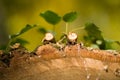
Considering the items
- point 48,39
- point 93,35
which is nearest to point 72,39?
point 48,39

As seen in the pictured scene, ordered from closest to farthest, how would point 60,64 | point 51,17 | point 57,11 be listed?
point 60,64 → point 51,17 → point 57,11

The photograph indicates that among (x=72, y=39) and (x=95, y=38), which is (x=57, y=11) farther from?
(x=72, y=39)

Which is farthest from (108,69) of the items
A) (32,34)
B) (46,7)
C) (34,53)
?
(46,7)

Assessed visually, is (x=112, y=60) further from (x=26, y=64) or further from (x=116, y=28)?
(x=116, y=28)

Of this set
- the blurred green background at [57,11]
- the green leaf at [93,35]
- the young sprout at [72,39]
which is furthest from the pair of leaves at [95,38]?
the blurred green background at [57,11]

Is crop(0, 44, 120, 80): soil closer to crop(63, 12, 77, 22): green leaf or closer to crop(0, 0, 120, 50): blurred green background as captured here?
crop(63, 12, 77, 22): green leaf

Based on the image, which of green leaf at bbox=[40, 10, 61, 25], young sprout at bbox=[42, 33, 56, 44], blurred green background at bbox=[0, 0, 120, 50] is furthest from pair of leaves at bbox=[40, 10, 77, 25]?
blurred green background at bbox=[0, 0, 120, 50]
